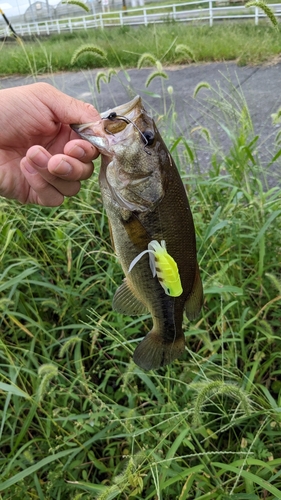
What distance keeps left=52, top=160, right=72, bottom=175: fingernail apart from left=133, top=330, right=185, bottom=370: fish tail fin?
0.72 meters

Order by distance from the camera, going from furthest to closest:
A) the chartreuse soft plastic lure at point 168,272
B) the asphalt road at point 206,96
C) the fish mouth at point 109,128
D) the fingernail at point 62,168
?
the asphalt road at point 206,96 → the fingernail at point 62,168 → the fish mouth at point 109,128 → the chartreuse soft plastic lure at point 168,272

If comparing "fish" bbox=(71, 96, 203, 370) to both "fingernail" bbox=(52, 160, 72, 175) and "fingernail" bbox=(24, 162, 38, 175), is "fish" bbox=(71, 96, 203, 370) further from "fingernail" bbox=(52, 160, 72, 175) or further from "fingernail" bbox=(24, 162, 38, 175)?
"fingernail" bbox=(24, 162, 38, 175)

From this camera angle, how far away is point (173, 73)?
7762 millimetres

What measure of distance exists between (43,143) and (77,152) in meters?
0.52

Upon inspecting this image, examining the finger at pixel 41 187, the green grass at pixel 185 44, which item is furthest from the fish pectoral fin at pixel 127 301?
the green grass at pixel 185 44

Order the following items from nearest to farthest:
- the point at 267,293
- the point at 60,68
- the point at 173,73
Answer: the point at 267,293 < the point at 173,73 < the point at 60,68

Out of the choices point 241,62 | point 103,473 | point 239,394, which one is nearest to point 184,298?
point 239,394

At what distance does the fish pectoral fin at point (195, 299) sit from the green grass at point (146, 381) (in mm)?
177

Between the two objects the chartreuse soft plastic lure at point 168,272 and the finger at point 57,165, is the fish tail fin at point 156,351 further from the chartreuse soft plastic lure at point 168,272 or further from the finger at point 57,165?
the finger at point 57,165

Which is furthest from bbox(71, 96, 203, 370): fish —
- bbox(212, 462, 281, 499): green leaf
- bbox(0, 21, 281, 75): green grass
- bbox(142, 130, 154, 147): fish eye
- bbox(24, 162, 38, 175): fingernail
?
bbox(0, 21, 281, 75): green grass

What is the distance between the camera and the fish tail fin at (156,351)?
1.61 metres

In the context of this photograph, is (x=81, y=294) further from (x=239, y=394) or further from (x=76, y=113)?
(x=239, y=394)

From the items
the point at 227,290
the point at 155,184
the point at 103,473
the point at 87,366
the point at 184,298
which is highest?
the point at 155,184

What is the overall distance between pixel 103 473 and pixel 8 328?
1.08 metres
